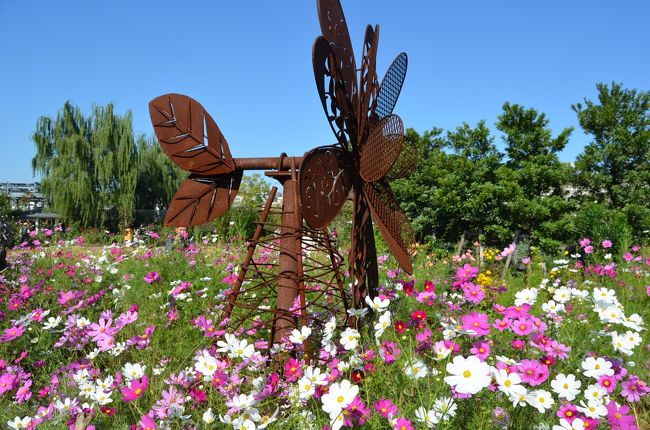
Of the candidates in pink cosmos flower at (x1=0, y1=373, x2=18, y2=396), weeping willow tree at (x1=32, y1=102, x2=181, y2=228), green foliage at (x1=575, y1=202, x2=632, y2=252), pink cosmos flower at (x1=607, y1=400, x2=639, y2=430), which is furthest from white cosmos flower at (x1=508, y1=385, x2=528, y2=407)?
weeping willow tree at (x1=32, y1=102, x2=181, y2=228)

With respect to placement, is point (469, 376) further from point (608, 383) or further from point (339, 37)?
point (339, 37)

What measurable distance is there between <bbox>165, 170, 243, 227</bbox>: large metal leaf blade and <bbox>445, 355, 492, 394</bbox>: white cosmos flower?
1.41 meters

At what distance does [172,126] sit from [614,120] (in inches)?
506

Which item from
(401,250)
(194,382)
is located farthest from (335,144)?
(194,382)

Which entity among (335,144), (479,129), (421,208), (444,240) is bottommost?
(444,240)

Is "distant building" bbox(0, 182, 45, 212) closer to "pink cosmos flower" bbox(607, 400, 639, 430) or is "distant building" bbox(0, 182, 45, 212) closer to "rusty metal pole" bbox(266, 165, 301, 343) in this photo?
"rusty metal pole" bbox(266, 165, 301, 343)

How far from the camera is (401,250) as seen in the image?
2094 mm

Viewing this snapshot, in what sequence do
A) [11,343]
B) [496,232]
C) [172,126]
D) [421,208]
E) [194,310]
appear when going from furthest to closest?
[421,208] < [496,232] < [194,310] < [11,343] < [172,126]

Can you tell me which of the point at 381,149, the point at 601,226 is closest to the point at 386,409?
the point at 381,149

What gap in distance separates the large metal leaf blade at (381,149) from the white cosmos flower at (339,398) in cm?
95

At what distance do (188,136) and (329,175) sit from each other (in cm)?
77

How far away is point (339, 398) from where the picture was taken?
3.75 feet

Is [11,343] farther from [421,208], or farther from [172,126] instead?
[421,208]

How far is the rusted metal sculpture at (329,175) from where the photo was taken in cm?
187
